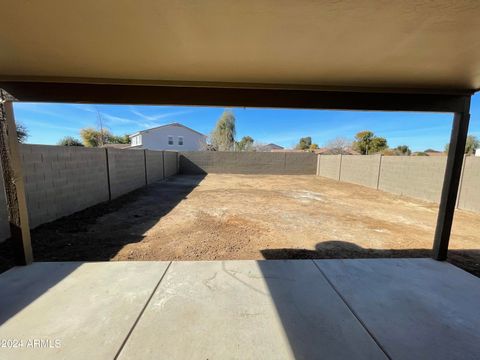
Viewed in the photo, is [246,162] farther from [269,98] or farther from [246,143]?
[246,143]

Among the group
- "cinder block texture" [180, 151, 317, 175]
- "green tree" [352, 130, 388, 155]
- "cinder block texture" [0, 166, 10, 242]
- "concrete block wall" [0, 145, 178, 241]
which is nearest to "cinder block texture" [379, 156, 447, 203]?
"cinder block texture" [180, 151, 317, 175]

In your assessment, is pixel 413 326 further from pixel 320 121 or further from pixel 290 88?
pixel 320 121

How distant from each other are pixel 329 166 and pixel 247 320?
14.8 metres

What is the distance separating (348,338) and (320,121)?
1211 inches

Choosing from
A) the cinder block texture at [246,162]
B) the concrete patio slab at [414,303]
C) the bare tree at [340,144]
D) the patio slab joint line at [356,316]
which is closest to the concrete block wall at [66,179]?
the patio slab joint line at [356,316]

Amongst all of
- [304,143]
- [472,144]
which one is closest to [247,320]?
[472,144]

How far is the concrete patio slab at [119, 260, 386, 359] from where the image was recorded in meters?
1.47

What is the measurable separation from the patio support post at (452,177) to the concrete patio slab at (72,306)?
3.54m

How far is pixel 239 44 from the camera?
62.1 inches

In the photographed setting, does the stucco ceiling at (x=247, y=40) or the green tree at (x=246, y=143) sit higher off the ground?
the green tree at (x=246, y=143)

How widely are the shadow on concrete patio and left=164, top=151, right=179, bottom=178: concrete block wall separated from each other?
11.4 metres

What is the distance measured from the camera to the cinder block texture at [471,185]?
605cm

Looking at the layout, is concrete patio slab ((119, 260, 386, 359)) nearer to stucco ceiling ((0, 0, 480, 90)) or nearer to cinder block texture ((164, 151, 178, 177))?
stucco ceiling ((0, 0, 480, 90))

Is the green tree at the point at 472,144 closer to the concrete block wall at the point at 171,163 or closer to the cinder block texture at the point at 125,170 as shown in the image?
the concrete block wall at the point at 171,163
